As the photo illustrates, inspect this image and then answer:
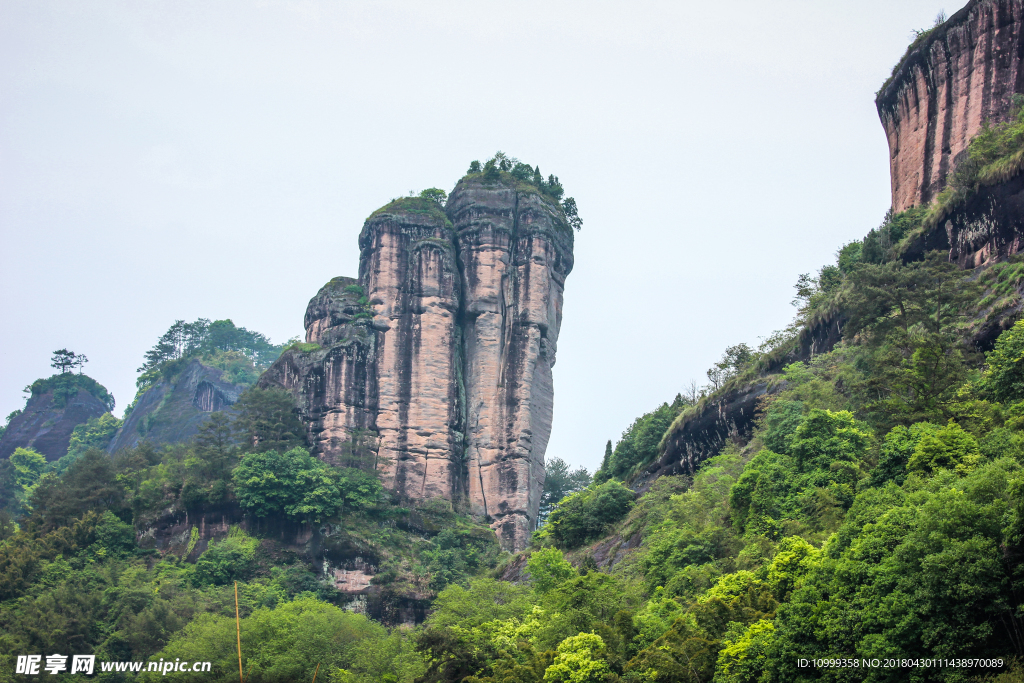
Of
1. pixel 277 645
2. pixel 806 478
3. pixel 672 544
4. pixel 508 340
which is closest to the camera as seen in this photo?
pixel 806 478

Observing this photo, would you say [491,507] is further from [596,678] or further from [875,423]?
[596,678]

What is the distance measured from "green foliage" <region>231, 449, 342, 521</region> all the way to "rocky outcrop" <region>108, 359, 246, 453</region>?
1093 inches

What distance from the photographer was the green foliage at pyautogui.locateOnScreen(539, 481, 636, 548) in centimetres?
4128

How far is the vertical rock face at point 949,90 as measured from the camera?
39375 millimetres

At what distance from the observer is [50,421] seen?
8550cm

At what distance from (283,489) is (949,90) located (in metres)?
34.3

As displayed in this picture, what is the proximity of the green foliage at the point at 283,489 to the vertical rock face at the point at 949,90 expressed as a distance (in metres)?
29.3

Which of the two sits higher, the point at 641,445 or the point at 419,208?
the point at 419,208

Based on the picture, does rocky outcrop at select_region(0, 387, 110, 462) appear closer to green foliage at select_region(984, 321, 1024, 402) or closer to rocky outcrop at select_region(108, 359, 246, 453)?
rocky outcrop at select_region(108, 359, 246, 453)

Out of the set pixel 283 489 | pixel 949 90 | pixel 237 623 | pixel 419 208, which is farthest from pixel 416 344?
pixel 949 90

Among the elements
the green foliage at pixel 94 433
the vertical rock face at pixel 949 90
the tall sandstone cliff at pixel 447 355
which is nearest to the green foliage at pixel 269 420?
the tall sandstone cliff at pixel 447 355

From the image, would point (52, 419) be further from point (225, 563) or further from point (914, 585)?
point (914, 585)

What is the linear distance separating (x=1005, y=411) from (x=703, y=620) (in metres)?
8.72

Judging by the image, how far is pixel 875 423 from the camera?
3050 cm
